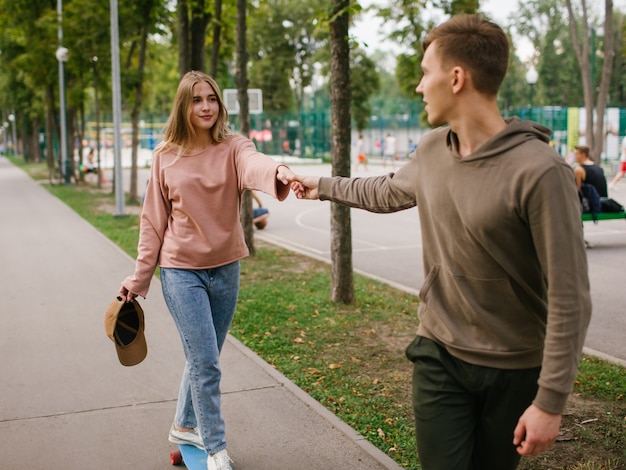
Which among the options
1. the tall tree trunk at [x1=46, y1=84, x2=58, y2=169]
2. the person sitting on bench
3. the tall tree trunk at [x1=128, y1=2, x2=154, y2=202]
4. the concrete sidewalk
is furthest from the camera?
the tall tree trunk at [x1=46, y1=84, x2=58, y2=169]

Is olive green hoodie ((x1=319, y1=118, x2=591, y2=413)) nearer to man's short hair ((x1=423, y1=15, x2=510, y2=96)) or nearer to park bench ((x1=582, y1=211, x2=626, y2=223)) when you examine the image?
man's short hair ((x1=423, y1=15, x2=510, y2=96))

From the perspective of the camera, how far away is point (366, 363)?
6242 millimetres

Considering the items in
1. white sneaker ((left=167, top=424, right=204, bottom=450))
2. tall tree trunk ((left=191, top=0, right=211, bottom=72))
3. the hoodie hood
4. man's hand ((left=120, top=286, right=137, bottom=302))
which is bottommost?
white sneaker ((left=167, top=424, right=204, bottom=450))

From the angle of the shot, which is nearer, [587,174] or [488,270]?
[488,270]

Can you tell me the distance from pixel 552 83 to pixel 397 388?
71272mm

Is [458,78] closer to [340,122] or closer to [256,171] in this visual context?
[256,171]

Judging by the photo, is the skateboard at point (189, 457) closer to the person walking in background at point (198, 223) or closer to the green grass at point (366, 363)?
the person walking in background at point (198, 223)

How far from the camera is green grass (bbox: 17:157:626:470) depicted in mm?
4547

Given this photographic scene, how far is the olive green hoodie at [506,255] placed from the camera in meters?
2.22

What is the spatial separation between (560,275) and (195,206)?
6.77 ft

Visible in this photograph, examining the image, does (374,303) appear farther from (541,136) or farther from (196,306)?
(541,136)

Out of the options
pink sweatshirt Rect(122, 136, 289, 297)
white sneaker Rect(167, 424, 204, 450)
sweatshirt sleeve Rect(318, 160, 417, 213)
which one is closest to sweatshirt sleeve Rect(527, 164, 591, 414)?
sweatshirt sleeve Rect(318, 160, 417, 213)

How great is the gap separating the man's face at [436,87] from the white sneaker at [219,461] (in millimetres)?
2238

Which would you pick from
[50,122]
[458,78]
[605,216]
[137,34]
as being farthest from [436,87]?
[50,122]
